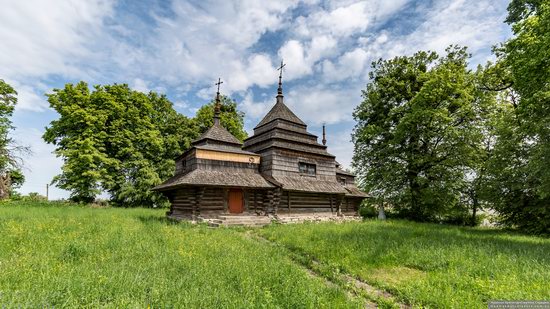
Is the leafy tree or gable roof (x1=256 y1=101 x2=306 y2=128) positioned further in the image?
the leafy tree

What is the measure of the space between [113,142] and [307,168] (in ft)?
74.4

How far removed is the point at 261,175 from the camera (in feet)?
70.8

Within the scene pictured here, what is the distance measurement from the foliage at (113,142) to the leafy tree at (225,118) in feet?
9.07

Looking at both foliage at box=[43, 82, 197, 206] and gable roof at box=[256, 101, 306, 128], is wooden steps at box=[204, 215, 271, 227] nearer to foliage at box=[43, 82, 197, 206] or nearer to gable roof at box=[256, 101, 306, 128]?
gable roof at box=[256, 101, 306, 128]

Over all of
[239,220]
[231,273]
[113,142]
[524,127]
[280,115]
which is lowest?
[239,220]

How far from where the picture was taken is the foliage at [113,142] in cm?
2778

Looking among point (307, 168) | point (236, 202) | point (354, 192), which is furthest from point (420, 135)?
point (236, 202)

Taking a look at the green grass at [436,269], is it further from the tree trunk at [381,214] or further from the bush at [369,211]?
the bush at [369,211]

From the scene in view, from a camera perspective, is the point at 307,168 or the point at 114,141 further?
the point at 114,141

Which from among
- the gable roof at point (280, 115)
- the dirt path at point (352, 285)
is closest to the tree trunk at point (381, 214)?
the gable roof at point (280, 115)

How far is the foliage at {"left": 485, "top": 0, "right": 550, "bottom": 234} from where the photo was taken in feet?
36.1

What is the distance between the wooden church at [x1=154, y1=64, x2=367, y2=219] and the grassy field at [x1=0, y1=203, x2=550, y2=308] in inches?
332

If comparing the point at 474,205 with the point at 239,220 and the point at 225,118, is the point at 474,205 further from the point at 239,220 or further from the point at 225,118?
the point at 225,118

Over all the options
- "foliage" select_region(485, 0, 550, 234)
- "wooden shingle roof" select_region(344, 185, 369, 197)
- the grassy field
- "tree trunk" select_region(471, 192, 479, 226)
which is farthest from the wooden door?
"tree trunk" select_region(471, 192, 479, 226)
